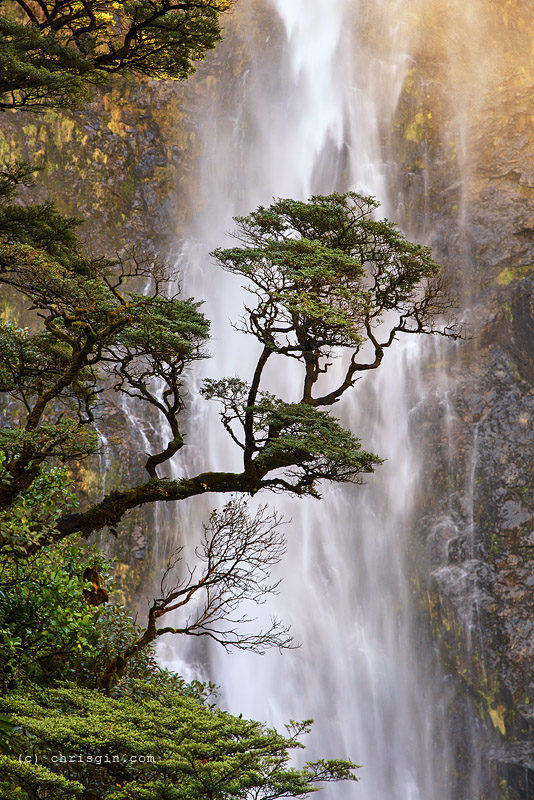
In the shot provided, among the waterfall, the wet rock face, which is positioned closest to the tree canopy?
the waterfall

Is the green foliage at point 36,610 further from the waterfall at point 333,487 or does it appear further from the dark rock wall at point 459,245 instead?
the dark rock wall at point 459,245

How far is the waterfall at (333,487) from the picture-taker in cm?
1886

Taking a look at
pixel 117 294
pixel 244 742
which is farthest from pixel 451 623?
pixel 244 742

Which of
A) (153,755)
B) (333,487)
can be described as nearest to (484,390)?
(333,487)

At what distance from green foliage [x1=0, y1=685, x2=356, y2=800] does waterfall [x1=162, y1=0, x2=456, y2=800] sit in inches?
534

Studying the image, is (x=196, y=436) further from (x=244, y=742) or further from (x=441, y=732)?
(x=244, y=742)

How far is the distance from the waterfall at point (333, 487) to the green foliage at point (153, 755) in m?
13.6

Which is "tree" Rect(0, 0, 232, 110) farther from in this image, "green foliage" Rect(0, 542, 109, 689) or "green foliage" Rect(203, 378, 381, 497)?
"green foliage" Rect(0, 542, 109, 689)

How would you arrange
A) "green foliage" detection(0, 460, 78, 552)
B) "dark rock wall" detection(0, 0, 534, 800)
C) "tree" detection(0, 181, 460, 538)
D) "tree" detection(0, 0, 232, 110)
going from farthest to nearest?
"dark rock wall" detection(0, 0, 534, 800)
"tree" detection(0, 181, 460, 538)
"tree" detection(0, 0, 232, 110)
"green foliage" detection(0, 460, 78, 552)

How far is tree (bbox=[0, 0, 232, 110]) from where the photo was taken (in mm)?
7812

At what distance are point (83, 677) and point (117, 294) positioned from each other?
4071mm

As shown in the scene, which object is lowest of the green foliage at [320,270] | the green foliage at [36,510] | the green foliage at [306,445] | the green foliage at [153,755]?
the green foliage at [153,755]

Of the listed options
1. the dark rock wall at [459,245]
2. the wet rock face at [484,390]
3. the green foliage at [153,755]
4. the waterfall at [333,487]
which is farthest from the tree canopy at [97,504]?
the wet rock face at [484,390]

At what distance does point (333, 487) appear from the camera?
847 inches
